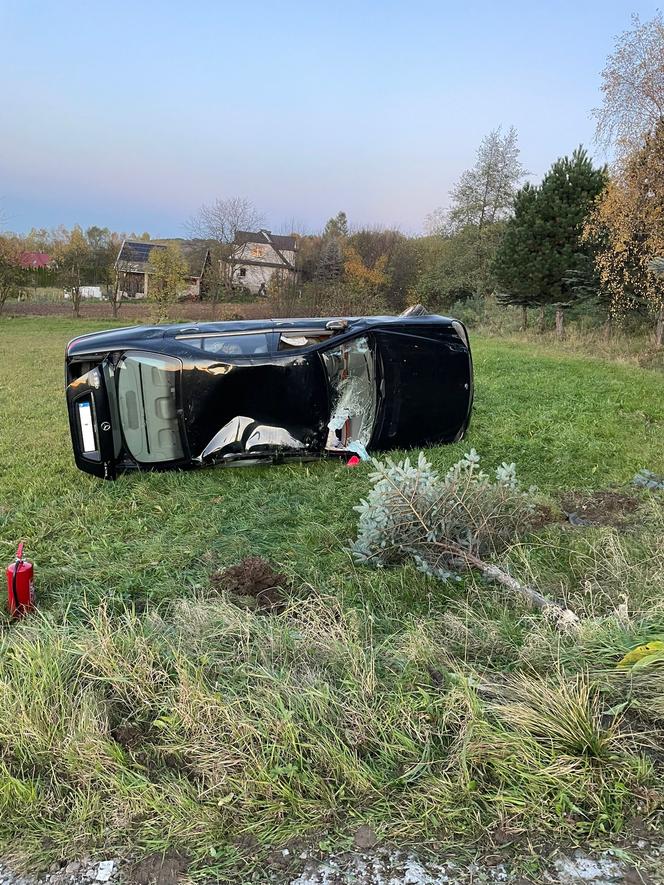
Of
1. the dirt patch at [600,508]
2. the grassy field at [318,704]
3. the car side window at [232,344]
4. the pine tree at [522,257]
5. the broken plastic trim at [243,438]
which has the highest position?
the pine tree at [522,257]

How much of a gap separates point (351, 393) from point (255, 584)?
300 centimetres

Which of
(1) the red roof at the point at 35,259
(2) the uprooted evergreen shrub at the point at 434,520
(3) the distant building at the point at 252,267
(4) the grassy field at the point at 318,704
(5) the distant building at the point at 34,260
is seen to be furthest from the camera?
(1) the red roof at the point at 35,259

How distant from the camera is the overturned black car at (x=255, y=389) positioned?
537cm

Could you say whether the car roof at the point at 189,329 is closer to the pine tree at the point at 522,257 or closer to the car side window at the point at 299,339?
the car side window at the point at 299,339

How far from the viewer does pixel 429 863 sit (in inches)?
63.7

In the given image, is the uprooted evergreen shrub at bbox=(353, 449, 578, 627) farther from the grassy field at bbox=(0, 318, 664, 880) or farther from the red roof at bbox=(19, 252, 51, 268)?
the red roof at bbox=(19, 252, 51, 268)

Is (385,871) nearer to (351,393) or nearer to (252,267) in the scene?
(351,393)

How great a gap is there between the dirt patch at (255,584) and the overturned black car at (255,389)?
2.13 m

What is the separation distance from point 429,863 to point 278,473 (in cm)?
424

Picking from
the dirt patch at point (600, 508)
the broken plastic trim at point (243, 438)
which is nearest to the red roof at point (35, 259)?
the broken plastic trim at point (243, 438)

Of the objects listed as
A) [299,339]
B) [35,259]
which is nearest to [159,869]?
[299,339]

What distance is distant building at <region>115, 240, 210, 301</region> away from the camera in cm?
2822

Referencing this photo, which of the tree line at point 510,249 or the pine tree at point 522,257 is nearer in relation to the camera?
the tree line at point 510,249

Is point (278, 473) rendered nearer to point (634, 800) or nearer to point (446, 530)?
point (446, 530)
